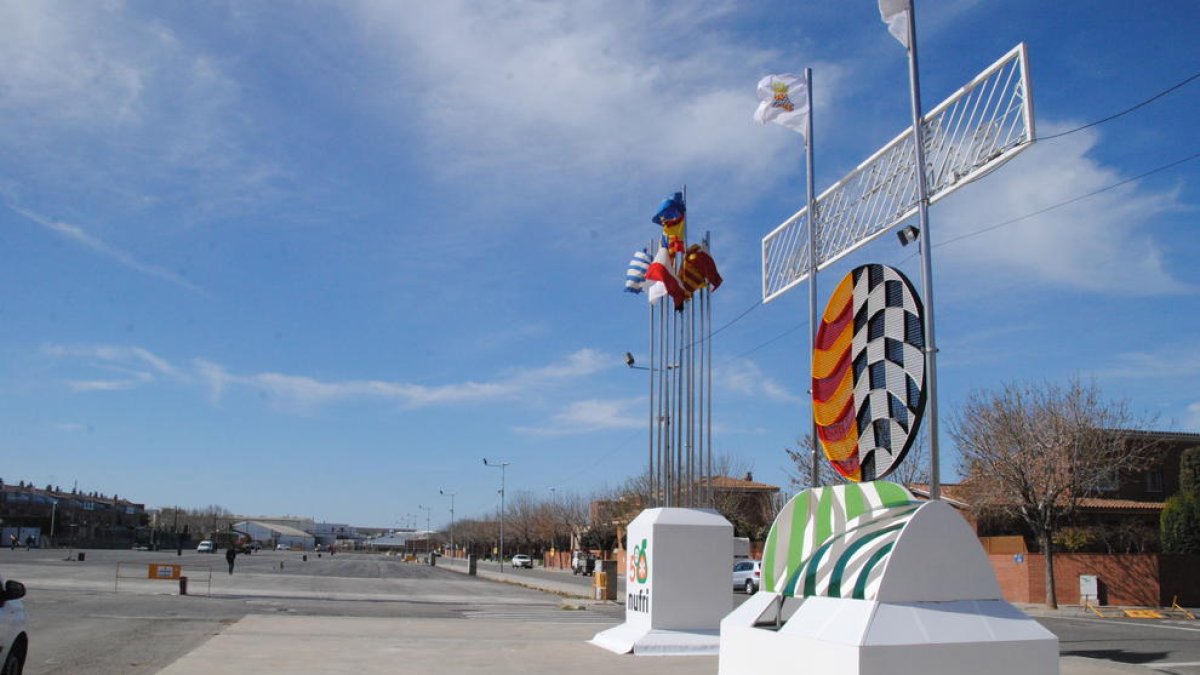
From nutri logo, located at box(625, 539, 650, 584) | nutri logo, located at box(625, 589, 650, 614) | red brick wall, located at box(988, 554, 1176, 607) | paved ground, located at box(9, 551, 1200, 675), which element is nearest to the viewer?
paved ground, located at box(9, 551, 1200, 675)

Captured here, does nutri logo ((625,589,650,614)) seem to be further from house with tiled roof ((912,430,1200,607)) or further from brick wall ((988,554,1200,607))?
brick wall ((988,554,1200,607))

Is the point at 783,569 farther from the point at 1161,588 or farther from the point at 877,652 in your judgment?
the point at 1161,588

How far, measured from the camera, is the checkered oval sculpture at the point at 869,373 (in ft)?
30.7

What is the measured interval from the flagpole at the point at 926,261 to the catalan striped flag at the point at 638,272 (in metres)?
9.89

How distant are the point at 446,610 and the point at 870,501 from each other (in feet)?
64.2

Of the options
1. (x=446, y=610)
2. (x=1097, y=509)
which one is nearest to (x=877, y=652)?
(x=446, y=610)

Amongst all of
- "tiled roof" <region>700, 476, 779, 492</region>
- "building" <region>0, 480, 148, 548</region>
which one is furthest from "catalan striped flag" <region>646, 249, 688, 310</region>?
"building" <region>0, 480, 148, 548</region>

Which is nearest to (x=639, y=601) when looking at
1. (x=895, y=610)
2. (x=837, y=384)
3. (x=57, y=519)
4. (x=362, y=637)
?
(x=362, y=637)

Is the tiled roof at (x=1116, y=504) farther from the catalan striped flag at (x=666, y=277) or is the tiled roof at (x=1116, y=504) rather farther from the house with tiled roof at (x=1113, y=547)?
the catalan striped flag at (x=666, y=277)

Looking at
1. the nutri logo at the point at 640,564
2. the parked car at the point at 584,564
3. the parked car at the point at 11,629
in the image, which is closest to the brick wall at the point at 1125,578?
the nutri logo at the point at 640,564

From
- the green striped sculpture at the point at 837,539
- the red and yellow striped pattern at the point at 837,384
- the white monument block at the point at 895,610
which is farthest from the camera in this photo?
the red and yellow striped pattern at the point at 837,384

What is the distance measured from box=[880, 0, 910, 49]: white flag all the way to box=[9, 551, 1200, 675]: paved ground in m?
8.32

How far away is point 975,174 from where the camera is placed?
396 inches

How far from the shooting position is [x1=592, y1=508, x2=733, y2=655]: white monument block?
14773 mm
